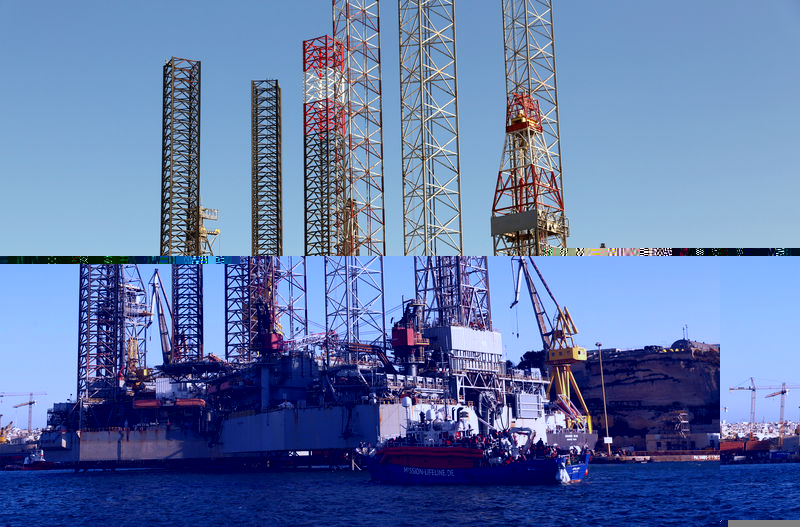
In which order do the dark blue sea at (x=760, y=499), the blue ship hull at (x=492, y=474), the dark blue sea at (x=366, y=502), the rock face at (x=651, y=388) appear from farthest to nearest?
1. the blue ship hull at (x=492, y=474)
2. the rock face at (x=651, y=388)
3. the dark blue sea at (x=760, y=499)
4. the dark blue sea at (x=366, y=502)

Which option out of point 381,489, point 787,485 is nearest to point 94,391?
point 381,489

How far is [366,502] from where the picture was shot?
39.9 metres

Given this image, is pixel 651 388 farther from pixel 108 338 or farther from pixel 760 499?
pixel 108 338

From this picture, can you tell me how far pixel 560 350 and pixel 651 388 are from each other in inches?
174

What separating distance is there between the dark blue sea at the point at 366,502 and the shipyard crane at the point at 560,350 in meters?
3.02

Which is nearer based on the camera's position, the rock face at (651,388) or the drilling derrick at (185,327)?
the rock face at (651,388)

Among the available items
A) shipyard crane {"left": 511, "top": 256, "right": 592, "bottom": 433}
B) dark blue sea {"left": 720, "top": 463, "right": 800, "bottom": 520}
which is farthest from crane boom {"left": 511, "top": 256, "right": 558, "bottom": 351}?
dark blue sea {"left": 720, "top": 463, "right": 800, "bottom": 520}

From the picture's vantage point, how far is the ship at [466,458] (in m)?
45.4

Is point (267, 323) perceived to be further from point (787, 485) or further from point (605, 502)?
point (787, 485)

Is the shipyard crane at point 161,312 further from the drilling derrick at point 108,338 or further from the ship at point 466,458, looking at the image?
the ship at point 466,458

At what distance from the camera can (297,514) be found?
36.8m

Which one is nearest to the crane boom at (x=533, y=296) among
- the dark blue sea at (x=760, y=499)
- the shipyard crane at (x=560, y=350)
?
the shipyard crane at (x=560, y=350)

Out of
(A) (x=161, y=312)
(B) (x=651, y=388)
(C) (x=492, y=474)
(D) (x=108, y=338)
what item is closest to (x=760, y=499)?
(B) (x=651, y=388)

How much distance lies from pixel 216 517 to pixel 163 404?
17757 mm
